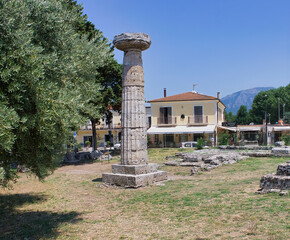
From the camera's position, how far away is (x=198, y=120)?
35.3 meters

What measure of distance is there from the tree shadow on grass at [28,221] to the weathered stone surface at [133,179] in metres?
2.87

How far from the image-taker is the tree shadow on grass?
6422 millimetres

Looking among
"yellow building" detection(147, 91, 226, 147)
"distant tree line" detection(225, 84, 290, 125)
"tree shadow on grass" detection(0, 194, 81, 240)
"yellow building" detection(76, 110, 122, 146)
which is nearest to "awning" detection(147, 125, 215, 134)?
"yellow building" detection(147, 91, 226, 147)

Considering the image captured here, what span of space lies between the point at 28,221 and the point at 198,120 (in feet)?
96.9

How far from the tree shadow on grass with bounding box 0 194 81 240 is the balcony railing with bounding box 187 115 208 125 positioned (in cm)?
2740

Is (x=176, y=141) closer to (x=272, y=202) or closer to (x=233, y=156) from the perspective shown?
(x=233, y=156)

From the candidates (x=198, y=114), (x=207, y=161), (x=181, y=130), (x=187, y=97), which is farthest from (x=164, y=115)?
(x=207, y=161)

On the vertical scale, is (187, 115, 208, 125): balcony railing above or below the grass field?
above

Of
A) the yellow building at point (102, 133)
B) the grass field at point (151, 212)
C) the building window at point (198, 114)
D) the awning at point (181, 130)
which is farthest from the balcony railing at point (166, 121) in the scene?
the grass field at point (151, 212)

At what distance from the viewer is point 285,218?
5867mm

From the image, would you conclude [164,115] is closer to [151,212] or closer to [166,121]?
[166,121]

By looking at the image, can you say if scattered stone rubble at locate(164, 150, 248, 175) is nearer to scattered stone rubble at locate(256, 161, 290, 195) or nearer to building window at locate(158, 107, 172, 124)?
scattered stone rubble at locate(256, 161, 290, 195)

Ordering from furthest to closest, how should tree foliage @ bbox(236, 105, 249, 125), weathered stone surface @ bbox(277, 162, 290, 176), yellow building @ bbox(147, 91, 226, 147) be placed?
tree foliage @ bbox(236, 105, 249, 125), yellow building @ bbox(147, 91, 226, 147), weathered stone surface @ bbox(277, 162, 290, 176)

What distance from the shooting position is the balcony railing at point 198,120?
35.1 meters
